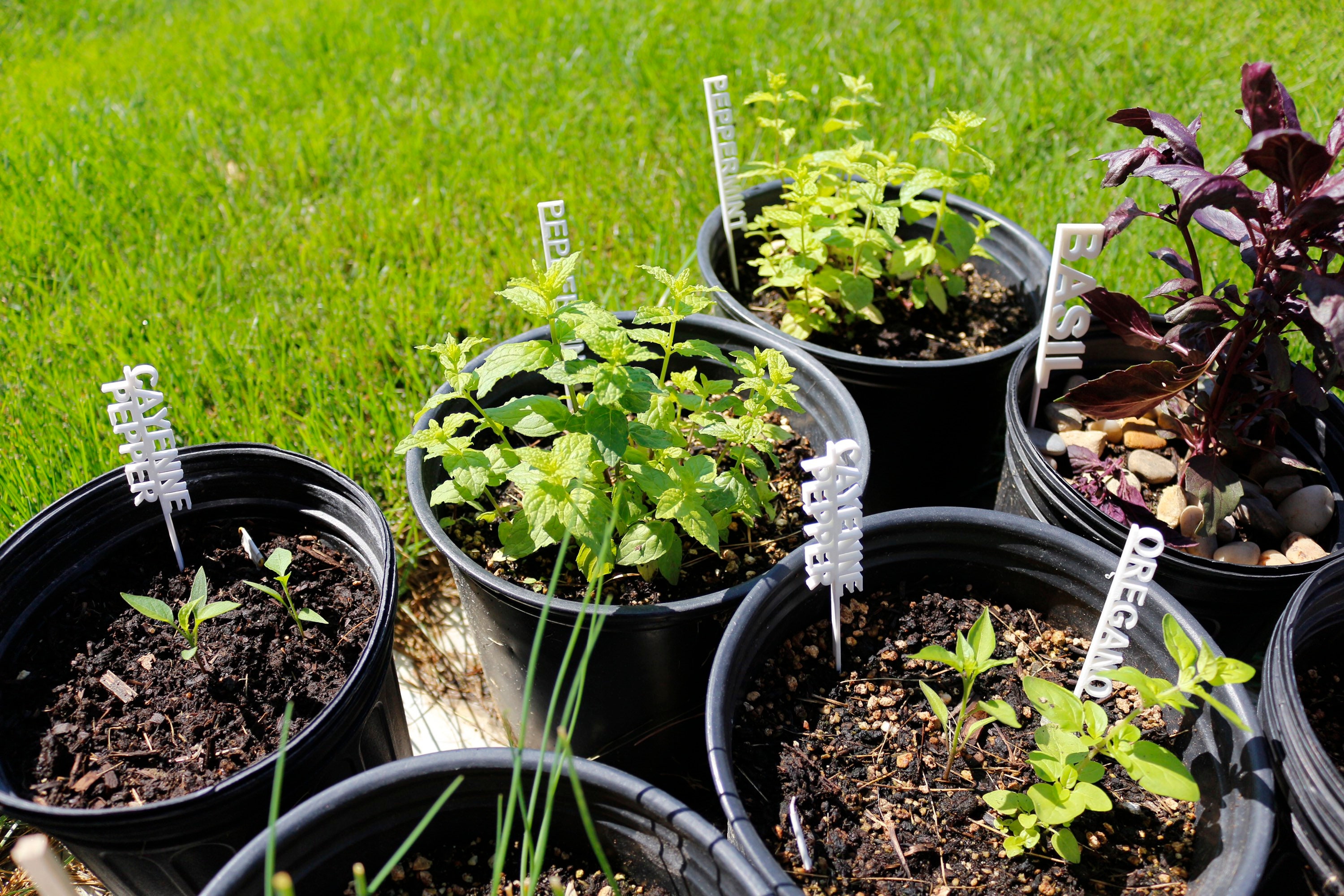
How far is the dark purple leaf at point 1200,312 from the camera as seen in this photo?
1.55 m

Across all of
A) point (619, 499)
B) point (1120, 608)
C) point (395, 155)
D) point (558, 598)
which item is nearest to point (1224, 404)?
point (1120, 608)

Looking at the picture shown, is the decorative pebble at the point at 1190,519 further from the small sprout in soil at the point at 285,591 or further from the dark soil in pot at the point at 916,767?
the small sprout in soil at the point at 285,591

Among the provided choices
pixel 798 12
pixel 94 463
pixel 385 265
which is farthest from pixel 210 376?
pixel 798 12

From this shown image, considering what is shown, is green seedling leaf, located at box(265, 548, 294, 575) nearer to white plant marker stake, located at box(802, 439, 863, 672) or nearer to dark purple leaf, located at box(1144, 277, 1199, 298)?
white plant marker stake, located at box(802, 439, 863, 672)

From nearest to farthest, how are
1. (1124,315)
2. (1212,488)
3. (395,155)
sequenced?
(1212,488)
(1124,315)
(395,155)

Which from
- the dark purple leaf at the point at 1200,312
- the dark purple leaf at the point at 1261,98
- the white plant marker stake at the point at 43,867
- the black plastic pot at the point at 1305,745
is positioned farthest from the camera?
the dark purple leaf at the point at 1200,312

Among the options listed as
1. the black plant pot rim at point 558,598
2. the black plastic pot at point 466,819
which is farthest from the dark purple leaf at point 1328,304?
the black plastic pot at point 466,819

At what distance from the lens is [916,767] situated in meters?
1.42

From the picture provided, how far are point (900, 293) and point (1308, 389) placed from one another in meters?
0.94

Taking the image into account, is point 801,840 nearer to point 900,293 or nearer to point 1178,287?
point 1178,287

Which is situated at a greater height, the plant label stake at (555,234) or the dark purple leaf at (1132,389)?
the plant label stake at (555,234)

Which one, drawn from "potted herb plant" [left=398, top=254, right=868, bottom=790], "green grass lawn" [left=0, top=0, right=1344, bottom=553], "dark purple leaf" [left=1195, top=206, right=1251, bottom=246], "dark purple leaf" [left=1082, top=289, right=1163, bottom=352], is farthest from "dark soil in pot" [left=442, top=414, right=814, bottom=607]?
"dark purple leaf" [left=1195, top=206, right=1251, bottom=246]

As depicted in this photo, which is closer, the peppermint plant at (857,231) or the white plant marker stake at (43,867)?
the white plant marker stake at (43,867)

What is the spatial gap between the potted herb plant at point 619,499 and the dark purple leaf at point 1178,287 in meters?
0.58
